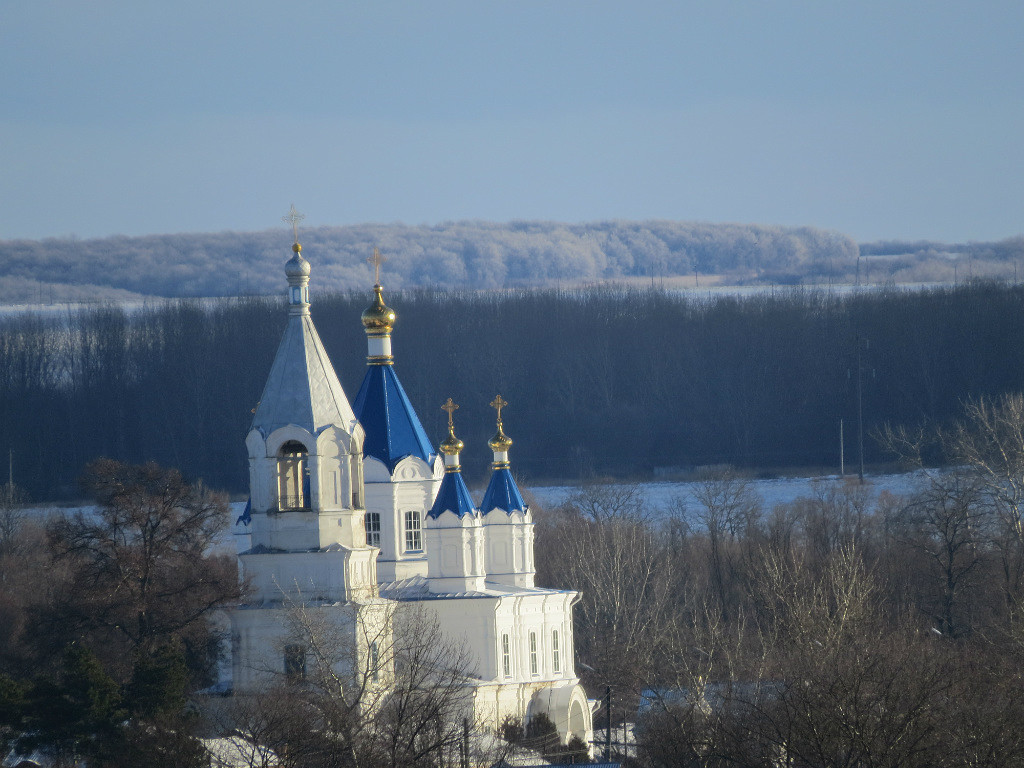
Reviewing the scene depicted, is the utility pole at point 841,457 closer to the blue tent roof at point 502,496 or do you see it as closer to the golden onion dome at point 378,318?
the blue tent roof at point 502,496

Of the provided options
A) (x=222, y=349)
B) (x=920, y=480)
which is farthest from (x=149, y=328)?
(x=920, y=480)

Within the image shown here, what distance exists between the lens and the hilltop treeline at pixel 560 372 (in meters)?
70.4

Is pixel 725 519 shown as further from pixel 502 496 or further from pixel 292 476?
pixel 292 476

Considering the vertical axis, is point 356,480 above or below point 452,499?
above

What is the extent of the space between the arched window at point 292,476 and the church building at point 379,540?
0.08ft

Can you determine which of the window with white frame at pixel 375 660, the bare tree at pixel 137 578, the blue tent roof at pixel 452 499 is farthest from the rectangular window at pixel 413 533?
the window with white frame at pixel 375 660

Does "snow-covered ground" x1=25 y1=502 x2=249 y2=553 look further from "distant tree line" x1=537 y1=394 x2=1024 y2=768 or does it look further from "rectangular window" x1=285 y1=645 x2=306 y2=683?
"distant tree line" x1=537 y1=394 x2=1024 y2=768

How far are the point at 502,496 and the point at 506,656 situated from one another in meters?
3.46

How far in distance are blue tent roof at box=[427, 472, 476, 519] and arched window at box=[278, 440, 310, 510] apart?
2433 mm

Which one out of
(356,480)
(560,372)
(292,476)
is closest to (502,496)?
(292,476)

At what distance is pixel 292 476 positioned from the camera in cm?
2959

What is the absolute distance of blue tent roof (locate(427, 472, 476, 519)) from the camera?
3145 cm

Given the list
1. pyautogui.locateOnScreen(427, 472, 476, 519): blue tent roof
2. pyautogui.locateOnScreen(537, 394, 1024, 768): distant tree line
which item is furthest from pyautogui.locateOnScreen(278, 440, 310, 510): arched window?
pyautogui.locateOnScreen(537, 394, 1024, 768): distant tree line

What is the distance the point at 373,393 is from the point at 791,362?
4540cm
